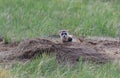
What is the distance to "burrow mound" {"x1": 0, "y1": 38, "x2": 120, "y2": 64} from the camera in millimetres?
8508

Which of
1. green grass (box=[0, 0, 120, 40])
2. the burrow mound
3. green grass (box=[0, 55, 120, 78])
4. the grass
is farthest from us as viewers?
green grass (box=[0, 0, 120, 40])

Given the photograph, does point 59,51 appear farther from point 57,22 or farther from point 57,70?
point 57,22

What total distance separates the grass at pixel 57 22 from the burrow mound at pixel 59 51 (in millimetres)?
403

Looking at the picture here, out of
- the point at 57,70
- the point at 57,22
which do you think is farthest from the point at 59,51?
the point at 57,22

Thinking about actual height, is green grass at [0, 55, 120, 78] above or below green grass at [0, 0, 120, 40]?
below

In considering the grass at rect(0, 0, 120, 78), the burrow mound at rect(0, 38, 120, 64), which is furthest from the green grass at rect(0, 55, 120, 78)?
the burrow mound at rect(0, 38, 120, 64)

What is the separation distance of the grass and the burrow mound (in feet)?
1.32

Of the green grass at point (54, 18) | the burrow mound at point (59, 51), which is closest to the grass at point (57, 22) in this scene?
the green grass at point (54, 18)

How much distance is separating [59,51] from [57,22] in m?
2.90

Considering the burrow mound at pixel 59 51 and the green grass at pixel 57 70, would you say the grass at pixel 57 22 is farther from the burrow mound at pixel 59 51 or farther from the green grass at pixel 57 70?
the burrow mound at pixel 59 51

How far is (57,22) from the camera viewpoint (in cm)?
1141

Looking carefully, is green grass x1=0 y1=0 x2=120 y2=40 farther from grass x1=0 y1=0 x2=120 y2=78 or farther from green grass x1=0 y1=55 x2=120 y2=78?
green grass x1=0 y1=55 x2=120 y2=78

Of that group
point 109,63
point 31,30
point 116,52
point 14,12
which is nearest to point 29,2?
point 14,12

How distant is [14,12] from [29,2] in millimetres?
680
